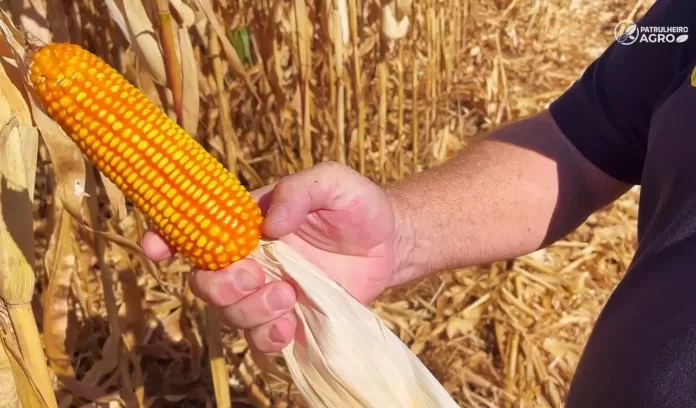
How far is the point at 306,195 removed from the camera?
0.93m

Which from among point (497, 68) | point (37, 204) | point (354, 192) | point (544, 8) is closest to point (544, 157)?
point (354, 192)

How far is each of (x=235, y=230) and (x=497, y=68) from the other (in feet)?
9.67

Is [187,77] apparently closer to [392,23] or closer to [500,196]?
[500,196]

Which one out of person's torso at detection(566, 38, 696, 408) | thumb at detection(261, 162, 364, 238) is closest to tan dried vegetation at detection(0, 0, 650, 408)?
thumb at detection(261, 162, 364, 238)

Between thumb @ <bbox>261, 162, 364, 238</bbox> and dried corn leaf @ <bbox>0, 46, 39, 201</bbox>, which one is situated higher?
dried corn leaf @ <bbox>0, 46, 39, 201</bbox>

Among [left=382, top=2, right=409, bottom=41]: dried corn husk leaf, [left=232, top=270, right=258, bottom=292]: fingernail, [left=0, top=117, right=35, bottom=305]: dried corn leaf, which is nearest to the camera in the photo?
[left=0, top=117, right=35, bottom=305]: dried corn leaf

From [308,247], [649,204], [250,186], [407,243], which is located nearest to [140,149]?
[308,247]

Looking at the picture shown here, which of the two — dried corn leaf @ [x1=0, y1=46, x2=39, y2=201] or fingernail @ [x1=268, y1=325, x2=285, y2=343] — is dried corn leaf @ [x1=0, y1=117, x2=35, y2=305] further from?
fingernail @ [x1=268, y1=325, x2=285, y2=343]

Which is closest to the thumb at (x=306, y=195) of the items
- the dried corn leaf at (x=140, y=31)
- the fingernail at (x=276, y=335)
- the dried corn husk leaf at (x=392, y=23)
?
the fingernail at (x=276, y=335)

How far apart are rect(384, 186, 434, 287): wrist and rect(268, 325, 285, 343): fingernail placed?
349mm

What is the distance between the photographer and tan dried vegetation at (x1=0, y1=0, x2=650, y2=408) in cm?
88

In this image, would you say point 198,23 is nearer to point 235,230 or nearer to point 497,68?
point 235,230

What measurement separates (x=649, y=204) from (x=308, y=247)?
2.01 feet

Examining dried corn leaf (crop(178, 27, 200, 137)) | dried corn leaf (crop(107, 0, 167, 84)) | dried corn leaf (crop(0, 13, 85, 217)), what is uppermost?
dried corn leaf (crop(107, 0, 167, 84))
